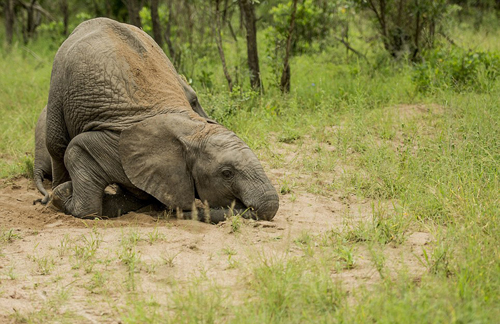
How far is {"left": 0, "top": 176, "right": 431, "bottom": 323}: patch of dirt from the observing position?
11.4ft

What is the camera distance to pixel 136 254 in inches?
156

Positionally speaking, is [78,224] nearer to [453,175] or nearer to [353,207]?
[353,207]

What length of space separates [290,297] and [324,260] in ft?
1.72

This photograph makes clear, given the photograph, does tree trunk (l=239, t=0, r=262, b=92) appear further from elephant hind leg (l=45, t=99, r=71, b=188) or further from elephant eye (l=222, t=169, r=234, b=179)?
elephant eye (l=222, t=169, r=234, b=179)

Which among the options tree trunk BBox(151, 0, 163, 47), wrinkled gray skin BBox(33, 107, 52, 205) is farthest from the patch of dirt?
tree trunk BBox(151, 0, 163, 47)

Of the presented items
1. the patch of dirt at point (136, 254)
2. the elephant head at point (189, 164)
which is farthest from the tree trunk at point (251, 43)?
the patch of dirt at point (136, 254)

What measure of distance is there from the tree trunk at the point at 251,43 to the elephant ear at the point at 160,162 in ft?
11.3

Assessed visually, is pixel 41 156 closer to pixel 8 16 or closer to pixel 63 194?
pixel 63 194

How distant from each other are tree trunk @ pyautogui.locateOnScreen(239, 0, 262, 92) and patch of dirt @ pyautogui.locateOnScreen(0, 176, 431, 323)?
3.58 m

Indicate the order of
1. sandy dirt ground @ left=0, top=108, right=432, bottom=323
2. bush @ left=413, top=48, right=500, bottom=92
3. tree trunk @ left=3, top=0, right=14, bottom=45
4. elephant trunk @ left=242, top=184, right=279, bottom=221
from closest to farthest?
sandy dirt ground @ left=0, top=108, right=432, bottom=323
elephant trunk @ left=242, top=184, right=279, bottom=221
bush @ left=413, top=48, right=500, bottom=92
tree trunk @ left=3, top=0, right=14, bottom=45

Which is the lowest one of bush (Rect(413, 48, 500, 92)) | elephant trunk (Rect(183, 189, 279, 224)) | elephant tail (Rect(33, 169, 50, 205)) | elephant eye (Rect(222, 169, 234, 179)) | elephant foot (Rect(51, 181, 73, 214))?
elephant tail (Rect(33, 169, 50, 205))

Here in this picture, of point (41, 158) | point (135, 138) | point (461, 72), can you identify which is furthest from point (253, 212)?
point (461, 72)

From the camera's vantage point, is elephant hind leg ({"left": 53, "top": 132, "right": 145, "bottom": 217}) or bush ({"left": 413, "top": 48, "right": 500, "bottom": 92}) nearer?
elephant hind leg ({"left": 53, "top": 132, "right": 145, "bottom": 217})

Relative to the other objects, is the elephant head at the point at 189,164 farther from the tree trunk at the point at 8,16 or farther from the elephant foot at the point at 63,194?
the tree trunk at the point at 8,16
